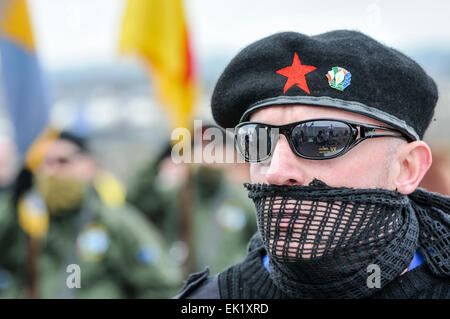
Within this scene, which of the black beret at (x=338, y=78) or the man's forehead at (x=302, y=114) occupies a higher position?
the black beret at (x=338, y=78)

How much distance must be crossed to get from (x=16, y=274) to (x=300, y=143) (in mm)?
5281

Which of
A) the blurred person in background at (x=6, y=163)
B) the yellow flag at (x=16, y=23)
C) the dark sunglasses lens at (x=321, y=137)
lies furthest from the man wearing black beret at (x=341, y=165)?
the blurred person in background at (x=6, y=163)

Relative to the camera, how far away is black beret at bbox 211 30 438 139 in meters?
1.75

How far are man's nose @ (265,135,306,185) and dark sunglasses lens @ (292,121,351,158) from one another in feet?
0.14

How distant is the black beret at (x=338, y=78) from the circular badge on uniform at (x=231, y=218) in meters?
4.89

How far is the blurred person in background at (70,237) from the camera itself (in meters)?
5.59

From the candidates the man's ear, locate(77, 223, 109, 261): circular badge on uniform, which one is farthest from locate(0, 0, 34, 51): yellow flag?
the man's ear

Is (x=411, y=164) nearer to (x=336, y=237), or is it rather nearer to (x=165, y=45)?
(x=336, y=237)

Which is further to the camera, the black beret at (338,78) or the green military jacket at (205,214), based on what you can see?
the green military jacket at (205,214)

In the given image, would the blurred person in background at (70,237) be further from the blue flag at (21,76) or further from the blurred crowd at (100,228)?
the blue flag at (21,76)

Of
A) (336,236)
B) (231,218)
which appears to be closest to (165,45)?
(231,218)

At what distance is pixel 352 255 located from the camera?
1735 millimetres

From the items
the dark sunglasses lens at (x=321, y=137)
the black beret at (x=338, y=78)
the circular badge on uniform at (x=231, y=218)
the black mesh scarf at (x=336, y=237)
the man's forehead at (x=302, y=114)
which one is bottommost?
the black mesh scarf at (x=336, y=237)

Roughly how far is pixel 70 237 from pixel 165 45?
2288mm
